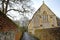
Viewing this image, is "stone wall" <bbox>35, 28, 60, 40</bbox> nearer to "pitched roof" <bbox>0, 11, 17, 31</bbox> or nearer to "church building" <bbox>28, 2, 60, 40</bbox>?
"pitched roof" <bbox>0, 11, 17, 31</bbox>

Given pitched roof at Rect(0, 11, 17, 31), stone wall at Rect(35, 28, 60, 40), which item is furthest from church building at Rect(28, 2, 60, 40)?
pitched roof at Rect(0, 11, 17, 31)

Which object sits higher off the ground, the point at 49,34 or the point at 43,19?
the point at 43,19

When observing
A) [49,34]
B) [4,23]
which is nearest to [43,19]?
[49,34]

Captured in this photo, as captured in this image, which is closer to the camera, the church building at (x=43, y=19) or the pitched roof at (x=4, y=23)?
the pitched roof at (x=4, y=23)

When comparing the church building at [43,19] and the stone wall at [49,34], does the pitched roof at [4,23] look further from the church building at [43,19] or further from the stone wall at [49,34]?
the church building at [43,19]

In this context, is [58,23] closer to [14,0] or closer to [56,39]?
[14,0]

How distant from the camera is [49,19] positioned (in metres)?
43.8

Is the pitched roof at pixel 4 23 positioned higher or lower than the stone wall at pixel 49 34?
higher

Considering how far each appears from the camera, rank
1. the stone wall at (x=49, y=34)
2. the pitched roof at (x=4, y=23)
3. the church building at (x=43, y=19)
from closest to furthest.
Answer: the pitched roof at (x=4, y=23) → the stone wall at (x=49, y=34) → the church building at (x=43, y=19)

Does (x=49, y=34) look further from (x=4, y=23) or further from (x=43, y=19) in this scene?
(x=43, y=19)

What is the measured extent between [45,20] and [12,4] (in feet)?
75.4

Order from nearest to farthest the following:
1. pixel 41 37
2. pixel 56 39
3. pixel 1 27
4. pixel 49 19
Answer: pixel 1 27, pixel 56 39, pixel 41 37, pixel 49 19

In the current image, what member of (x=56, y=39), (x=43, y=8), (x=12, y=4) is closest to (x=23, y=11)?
(x=12, y=4)

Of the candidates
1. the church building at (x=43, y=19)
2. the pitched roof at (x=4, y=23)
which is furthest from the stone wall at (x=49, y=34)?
the church building at (x=43, y=19)
